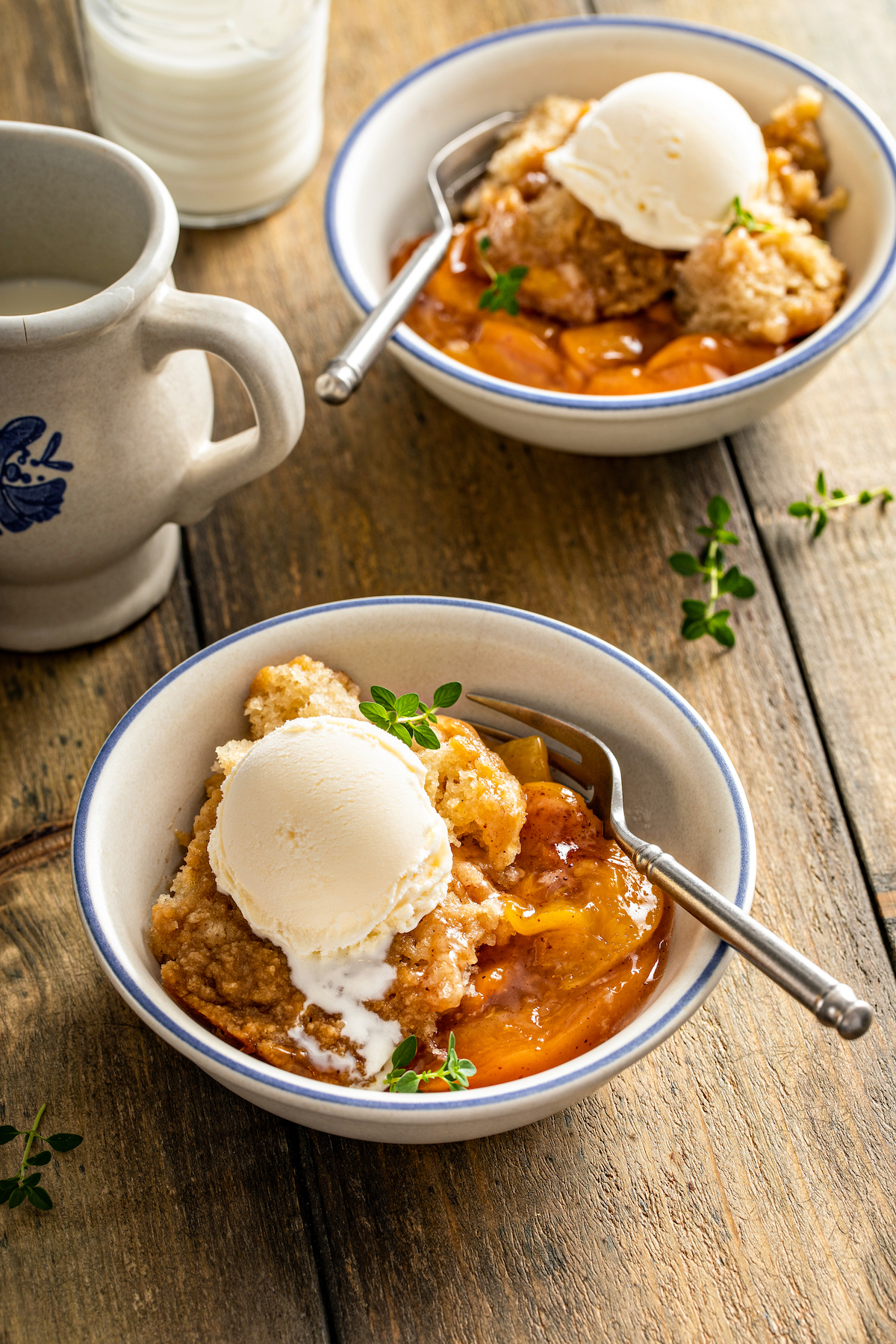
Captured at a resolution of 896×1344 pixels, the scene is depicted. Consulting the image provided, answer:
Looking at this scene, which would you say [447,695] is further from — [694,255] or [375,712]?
[694,255]

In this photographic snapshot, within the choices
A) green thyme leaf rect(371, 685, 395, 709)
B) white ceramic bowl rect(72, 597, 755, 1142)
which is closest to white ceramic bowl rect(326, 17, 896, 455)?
white ceramic bowl rect(72, 597, 755, 1142)

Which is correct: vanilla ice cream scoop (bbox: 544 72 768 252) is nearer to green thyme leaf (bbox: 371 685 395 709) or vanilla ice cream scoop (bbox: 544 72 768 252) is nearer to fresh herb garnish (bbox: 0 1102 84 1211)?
green thyme leaf (bbox: 371 685 395 709)

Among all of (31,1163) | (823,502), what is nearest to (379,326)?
(823,502)

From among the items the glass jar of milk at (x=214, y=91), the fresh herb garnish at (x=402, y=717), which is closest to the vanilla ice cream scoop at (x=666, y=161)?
the glass jar of milk at (x=214, y=91)

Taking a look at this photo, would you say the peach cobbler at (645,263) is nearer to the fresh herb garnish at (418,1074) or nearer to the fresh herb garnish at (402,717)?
the fresh herb garnish at (402,717)

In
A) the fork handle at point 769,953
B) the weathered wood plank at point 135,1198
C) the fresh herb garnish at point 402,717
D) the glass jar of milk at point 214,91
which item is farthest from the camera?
the glass jar of milk at point 214,91

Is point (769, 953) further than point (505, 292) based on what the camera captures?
No

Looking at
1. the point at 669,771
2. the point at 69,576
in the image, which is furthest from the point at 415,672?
the point at 69,576
